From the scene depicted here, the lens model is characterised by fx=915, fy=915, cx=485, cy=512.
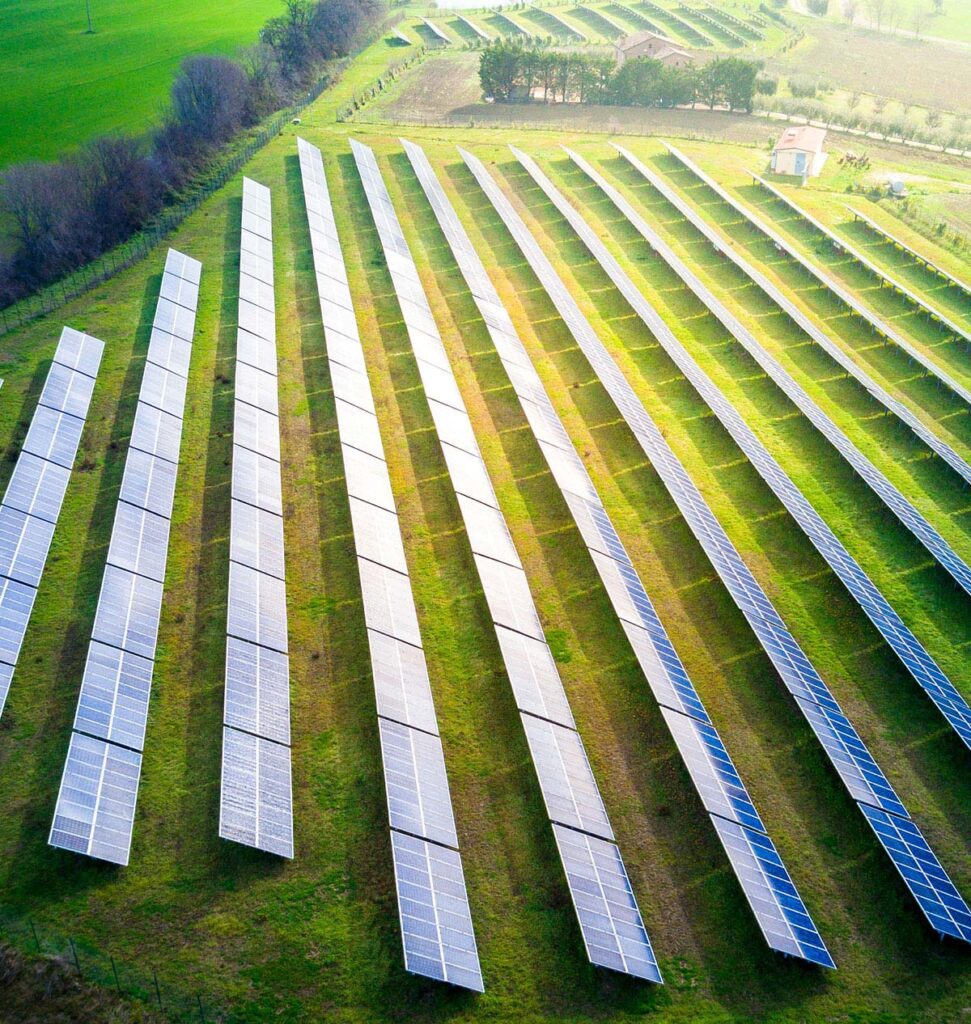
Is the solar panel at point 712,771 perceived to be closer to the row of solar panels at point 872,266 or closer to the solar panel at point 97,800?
the solar panel at point 97,800

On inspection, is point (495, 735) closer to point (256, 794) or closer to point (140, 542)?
point (256, 794)

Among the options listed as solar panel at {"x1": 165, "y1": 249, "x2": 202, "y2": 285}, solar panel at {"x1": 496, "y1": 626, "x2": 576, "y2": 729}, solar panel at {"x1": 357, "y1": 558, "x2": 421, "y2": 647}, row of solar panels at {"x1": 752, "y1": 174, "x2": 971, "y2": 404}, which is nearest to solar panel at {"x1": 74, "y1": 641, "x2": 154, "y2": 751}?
solar panel at {"x1": 357, "y1": 558, "x2": 421, "y2": 647}

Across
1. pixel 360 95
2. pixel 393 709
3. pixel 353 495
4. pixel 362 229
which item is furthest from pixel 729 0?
pixel 393 709

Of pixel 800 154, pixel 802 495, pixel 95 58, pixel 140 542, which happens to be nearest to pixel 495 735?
pixel 140 542

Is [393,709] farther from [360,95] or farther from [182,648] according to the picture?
[360,95]

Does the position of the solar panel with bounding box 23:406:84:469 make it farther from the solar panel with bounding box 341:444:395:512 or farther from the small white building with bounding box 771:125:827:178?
the small white building with bounding box 771:125:827:178

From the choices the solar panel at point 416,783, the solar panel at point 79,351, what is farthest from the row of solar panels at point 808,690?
the solar panel at point 79,351
